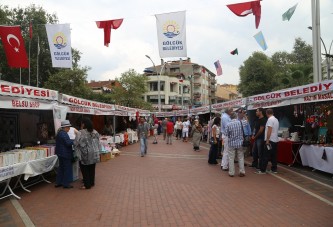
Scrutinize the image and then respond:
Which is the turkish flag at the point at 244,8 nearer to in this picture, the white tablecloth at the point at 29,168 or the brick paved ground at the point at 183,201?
the brick paved ground at the point at 183,201

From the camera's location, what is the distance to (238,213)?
222 inches

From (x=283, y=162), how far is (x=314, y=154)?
164 centimetres

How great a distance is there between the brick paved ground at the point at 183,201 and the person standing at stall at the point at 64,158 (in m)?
0.27

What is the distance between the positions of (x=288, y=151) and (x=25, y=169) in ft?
26.3

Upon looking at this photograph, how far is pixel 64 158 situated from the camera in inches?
307

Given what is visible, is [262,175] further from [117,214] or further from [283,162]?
[117,214]

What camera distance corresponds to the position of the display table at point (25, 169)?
6.51 meters

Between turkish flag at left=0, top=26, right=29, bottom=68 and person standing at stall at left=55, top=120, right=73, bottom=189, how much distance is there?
3.95 m

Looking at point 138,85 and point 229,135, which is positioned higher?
point 138,85

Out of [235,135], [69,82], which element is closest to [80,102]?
[235,135]

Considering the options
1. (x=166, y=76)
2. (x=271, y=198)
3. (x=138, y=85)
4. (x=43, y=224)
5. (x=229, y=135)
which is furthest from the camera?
(x=166, y=76)

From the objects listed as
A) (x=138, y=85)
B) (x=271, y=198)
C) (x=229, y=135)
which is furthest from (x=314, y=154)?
(x=138, y=85)

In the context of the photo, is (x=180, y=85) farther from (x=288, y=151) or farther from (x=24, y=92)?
(x=24, y=92)

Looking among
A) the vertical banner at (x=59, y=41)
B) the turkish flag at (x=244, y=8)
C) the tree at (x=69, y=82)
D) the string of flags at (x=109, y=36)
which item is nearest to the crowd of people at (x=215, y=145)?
the string of flags at (x=109, y=36)
